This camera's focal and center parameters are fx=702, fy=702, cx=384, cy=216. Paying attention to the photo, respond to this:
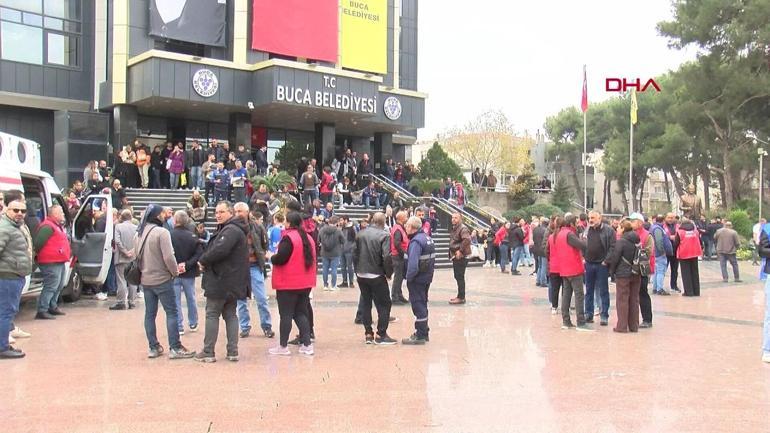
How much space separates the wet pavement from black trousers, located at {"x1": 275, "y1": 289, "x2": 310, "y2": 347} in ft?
1.05

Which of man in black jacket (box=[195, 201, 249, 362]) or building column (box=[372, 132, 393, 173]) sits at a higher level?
building column (box=[372, 132, 393, 173])

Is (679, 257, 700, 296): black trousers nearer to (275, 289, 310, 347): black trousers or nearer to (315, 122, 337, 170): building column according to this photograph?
(275, 289, 310, 347): black trousers

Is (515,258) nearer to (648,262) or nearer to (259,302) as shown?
(648,262)

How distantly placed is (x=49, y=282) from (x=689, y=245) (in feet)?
40.8

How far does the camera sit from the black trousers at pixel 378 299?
8805mm

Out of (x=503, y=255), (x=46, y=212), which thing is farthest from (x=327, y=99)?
(x=46, y=212)

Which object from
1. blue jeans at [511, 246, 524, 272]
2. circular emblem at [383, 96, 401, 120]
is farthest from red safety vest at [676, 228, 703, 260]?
circular emblem at [383, 96, 401, 120]

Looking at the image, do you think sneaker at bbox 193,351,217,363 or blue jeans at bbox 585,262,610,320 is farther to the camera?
blue jeans at bbox 585,262,610,320

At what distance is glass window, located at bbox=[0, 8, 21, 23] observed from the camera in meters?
24.5

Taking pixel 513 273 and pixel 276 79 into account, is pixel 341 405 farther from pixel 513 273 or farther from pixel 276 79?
pixel 276 79

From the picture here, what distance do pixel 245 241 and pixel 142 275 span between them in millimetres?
1221

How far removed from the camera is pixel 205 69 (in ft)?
82.3

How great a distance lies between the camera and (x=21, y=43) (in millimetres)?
24953

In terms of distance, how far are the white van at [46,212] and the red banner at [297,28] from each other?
49.5 ft
